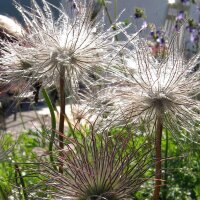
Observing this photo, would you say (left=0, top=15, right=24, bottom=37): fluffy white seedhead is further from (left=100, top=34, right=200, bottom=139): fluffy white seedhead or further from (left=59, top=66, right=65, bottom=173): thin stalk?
(left=100, top=34, right=200, bottom=139): fluffy white seedhead

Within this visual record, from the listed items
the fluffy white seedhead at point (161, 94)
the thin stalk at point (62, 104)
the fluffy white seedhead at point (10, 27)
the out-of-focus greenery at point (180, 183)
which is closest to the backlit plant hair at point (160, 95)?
the fluffy white seedhead at point (161, 94)

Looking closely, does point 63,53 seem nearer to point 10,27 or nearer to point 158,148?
point 10,27

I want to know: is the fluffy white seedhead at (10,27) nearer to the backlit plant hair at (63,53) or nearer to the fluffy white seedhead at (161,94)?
the backlit plant hair at (63,53)

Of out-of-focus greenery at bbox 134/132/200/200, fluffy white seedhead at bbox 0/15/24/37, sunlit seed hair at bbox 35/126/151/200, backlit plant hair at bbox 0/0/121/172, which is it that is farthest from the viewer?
out-of-focus greenery at bbox 134/132/200/200

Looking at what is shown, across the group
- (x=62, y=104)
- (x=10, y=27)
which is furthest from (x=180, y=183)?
(x=62, y=104)

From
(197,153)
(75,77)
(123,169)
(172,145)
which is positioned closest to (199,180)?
(197,153)

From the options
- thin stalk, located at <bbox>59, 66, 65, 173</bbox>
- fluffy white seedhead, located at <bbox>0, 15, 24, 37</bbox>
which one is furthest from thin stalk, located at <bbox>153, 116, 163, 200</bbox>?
fluffy white seedhead, located at <bbox>0, 15, 24, 37</bbox>
